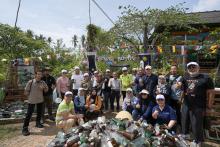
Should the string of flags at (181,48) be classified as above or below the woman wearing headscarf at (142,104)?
above

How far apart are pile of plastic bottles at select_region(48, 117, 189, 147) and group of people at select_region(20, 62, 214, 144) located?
0.57m

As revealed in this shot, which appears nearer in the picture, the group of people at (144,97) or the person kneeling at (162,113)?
the group of people at (144,97)

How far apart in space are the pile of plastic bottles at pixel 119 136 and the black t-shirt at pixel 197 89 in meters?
0.80

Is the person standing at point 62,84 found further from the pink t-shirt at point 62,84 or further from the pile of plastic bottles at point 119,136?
the pile of plastic bottles at point 119,136

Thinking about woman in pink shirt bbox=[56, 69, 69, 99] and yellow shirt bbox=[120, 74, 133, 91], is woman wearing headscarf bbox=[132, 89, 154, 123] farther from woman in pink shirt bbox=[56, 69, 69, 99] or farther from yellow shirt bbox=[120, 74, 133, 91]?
woman in pink shirt bbox=[56, 69, 69, 99]

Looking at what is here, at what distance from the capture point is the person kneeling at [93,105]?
8945mm

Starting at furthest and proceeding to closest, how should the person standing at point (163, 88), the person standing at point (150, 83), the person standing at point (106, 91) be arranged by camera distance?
the person standing at point (106, 91) → the person standing at point (150, 83) → the person standing at point (163, 88)

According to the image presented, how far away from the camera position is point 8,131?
29.4 feet

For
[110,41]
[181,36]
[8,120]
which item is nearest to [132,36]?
[110,41]

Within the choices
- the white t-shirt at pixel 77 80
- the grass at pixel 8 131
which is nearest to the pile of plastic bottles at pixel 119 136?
the grass at pixel 8 131

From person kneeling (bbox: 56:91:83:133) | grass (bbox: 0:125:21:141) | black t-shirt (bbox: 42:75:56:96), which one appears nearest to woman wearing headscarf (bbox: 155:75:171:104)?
person kneeling (bbox: 56:91:83:133)

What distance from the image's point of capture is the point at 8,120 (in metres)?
9.98

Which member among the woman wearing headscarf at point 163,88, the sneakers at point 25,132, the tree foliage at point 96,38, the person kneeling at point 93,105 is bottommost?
the sneakers at point 25,132

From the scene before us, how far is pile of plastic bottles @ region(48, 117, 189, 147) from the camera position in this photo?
18.0 feet
